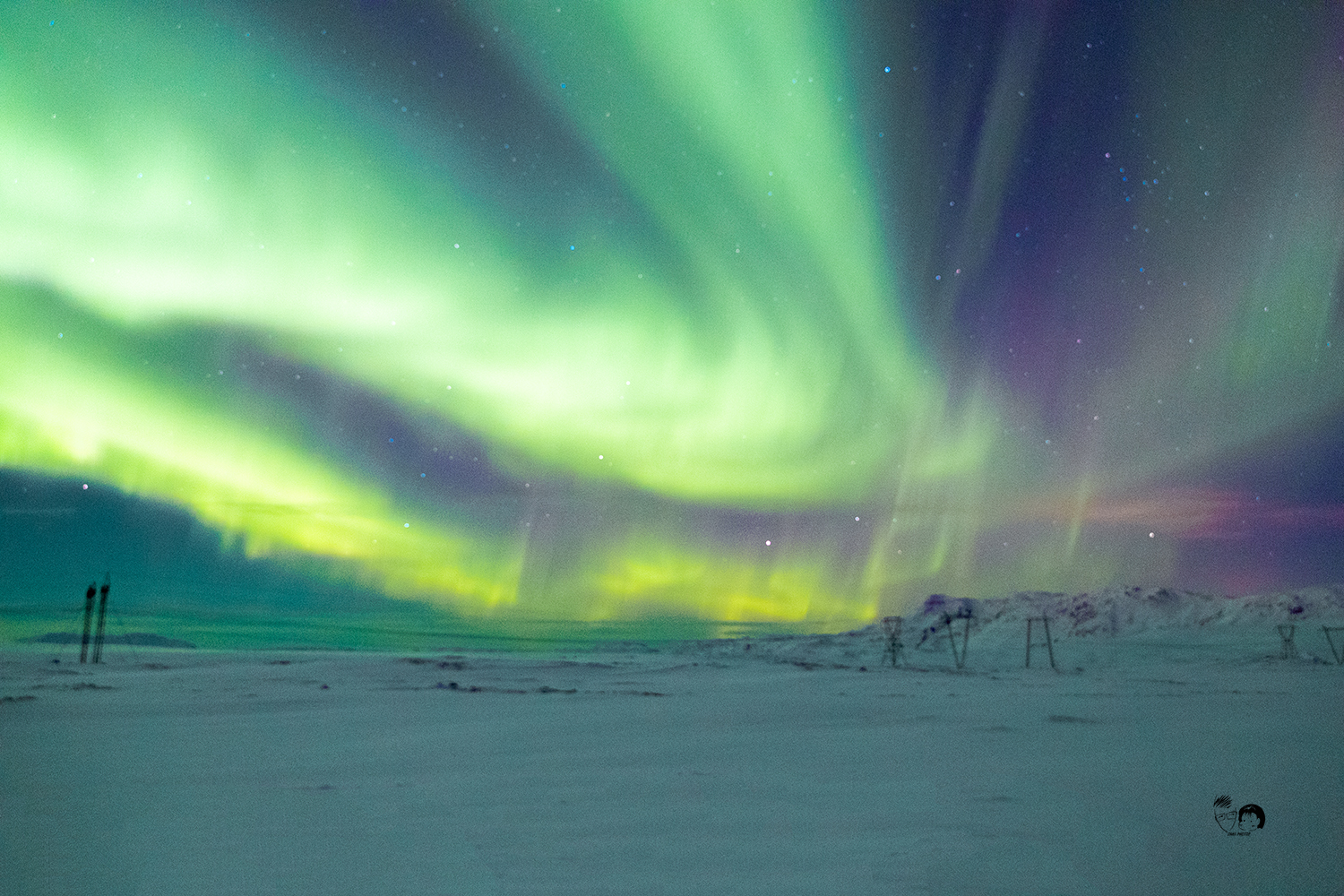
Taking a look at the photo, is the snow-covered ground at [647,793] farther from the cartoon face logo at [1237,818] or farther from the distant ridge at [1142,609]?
the distant ridge at [1142,609]

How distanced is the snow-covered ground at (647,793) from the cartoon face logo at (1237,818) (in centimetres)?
14

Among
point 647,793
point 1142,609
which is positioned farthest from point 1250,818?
point 1142,609

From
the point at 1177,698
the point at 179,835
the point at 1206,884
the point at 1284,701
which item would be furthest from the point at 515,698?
the point at 1284,701

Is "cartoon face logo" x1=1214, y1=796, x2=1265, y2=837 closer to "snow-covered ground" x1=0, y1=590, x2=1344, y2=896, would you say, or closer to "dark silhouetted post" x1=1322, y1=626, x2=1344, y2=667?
"snow-covered ground" x1=0, y1=590, x2=1344, y2=896

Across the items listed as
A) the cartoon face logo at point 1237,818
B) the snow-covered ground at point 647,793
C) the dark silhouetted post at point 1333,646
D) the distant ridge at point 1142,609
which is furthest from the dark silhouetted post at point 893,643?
the cartoon face logo at point 1237,818

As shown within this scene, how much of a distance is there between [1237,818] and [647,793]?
259 inches

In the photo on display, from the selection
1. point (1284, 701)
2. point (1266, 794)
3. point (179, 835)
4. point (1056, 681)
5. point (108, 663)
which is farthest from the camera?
point (1056, 681)

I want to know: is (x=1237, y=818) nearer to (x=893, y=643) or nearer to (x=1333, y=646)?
(x=893, y=643)

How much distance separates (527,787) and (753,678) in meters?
26.9

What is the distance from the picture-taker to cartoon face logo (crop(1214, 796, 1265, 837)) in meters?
8.12

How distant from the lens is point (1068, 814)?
8727mm

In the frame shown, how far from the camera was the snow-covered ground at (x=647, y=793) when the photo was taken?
668cm

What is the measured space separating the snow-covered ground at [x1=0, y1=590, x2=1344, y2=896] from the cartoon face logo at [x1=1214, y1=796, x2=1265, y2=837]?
14 centimetres

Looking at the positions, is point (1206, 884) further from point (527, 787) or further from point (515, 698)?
point (515, 698)
